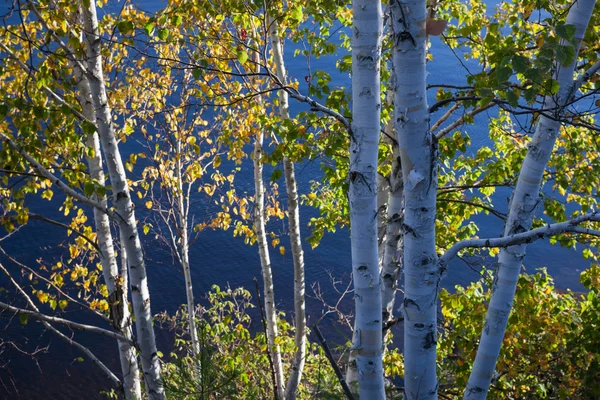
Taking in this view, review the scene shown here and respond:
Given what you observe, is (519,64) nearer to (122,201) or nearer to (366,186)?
(366,186)

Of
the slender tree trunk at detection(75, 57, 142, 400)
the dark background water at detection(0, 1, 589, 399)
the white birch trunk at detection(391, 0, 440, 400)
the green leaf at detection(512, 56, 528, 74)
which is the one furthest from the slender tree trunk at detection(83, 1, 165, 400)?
the dark background water at detection(0, 1, 589, 399)

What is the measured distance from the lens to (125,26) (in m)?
4.14

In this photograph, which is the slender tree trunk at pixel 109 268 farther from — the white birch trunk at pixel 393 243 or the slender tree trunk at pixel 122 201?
the white birch trunk at pixel 393 243

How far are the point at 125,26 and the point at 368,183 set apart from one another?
244cm

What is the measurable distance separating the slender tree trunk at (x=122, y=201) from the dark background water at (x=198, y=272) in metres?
9.27

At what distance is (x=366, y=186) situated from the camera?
279cm

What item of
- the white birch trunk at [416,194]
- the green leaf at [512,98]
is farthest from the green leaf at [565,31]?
the white birch trunk at [416,194]

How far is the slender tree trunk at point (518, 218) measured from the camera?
10.5ft

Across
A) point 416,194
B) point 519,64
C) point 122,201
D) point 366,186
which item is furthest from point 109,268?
point 519,64

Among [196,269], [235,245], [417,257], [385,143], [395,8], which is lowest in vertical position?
[417,257]

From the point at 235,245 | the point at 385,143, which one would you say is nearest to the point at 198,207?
the point at 235,245

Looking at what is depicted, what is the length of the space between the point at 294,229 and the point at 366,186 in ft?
14.0

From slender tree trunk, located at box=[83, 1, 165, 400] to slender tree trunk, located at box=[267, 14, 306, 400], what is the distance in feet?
7.00

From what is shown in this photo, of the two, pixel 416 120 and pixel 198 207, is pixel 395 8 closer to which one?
pixel 416 120
